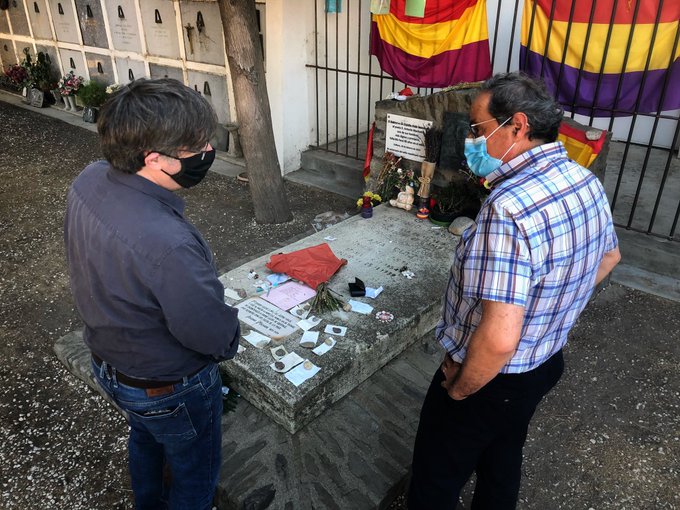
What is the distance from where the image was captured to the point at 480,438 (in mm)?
1827

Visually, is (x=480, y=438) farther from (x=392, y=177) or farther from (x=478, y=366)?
(x=392, y=177)

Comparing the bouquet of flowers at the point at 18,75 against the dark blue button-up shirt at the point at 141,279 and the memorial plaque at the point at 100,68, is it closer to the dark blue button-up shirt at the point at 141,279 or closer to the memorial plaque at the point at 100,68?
the memorial plaque at the point at 100,68

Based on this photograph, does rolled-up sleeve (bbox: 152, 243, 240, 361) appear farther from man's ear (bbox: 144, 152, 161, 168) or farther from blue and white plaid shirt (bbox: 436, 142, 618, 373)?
blue and white plaid shirt (bbox: 436, 142, 618, 373)

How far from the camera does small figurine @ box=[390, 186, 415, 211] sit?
498 centimetres

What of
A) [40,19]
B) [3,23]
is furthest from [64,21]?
[3,23]

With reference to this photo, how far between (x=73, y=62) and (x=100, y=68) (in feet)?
3.53

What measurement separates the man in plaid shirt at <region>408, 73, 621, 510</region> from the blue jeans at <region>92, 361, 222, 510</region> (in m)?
0.81

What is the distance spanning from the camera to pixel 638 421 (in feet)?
9.96

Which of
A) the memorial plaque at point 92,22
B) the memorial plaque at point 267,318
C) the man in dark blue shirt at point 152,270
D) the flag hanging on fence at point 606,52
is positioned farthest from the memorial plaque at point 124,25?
the man in dark blue shirt at point 152,270

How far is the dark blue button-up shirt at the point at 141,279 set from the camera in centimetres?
151

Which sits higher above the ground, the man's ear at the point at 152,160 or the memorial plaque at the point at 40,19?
the man's ear at the point at 152,160

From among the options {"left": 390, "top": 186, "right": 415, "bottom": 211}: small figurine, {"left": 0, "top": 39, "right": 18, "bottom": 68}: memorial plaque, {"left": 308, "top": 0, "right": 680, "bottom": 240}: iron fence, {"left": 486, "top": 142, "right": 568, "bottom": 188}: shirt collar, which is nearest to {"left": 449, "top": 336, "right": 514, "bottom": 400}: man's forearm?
{"left": 486, "top": 142, "right": 568, "bottom": 188}: shirt collar

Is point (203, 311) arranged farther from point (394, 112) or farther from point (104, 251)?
point (394, 112)

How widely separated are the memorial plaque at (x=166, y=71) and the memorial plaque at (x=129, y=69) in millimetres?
239
